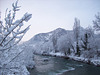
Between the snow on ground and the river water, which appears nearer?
the snow on ground

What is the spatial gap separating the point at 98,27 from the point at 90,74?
24.3 feet

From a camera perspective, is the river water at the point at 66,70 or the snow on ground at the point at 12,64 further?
the river water at the point at 66,70

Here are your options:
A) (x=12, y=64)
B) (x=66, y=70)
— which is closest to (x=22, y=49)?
(x=12, y=64)

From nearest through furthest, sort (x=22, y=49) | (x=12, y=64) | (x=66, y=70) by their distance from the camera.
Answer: (x=22, y=49) < (x=12, y=64) < (x=66, y=70)

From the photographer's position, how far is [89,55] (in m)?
22.7

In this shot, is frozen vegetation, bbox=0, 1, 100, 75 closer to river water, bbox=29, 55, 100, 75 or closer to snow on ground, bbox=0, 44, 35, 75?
snow on ground, bbox=0, 44, 35, 75

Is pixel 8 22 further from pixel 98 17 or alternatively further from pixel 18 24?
pixel 98 17

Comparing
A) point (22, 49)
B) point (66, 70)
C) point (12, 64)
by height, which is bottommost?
point (66, 70)

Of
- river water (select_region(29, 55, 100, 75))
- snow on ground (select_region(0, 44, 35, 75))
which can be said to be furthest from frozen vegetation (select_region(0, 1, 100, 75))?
river water (select_region(29, 55, 100, 75))

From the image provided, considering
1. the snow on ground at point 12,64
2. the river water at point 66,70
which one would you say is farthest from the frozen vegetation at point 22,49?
the river water at point 66,70

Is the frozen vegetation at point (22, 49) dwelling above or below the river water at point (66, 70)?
above

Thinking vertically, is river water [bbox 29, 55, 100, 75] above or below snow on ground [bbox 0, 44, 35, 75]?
below

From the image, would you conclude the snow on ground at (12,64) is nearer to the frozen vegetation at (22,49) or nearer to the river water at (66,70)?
the frozen vegetation at (22,49)

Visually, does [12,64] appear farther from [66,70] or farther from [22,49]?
[66,70]
